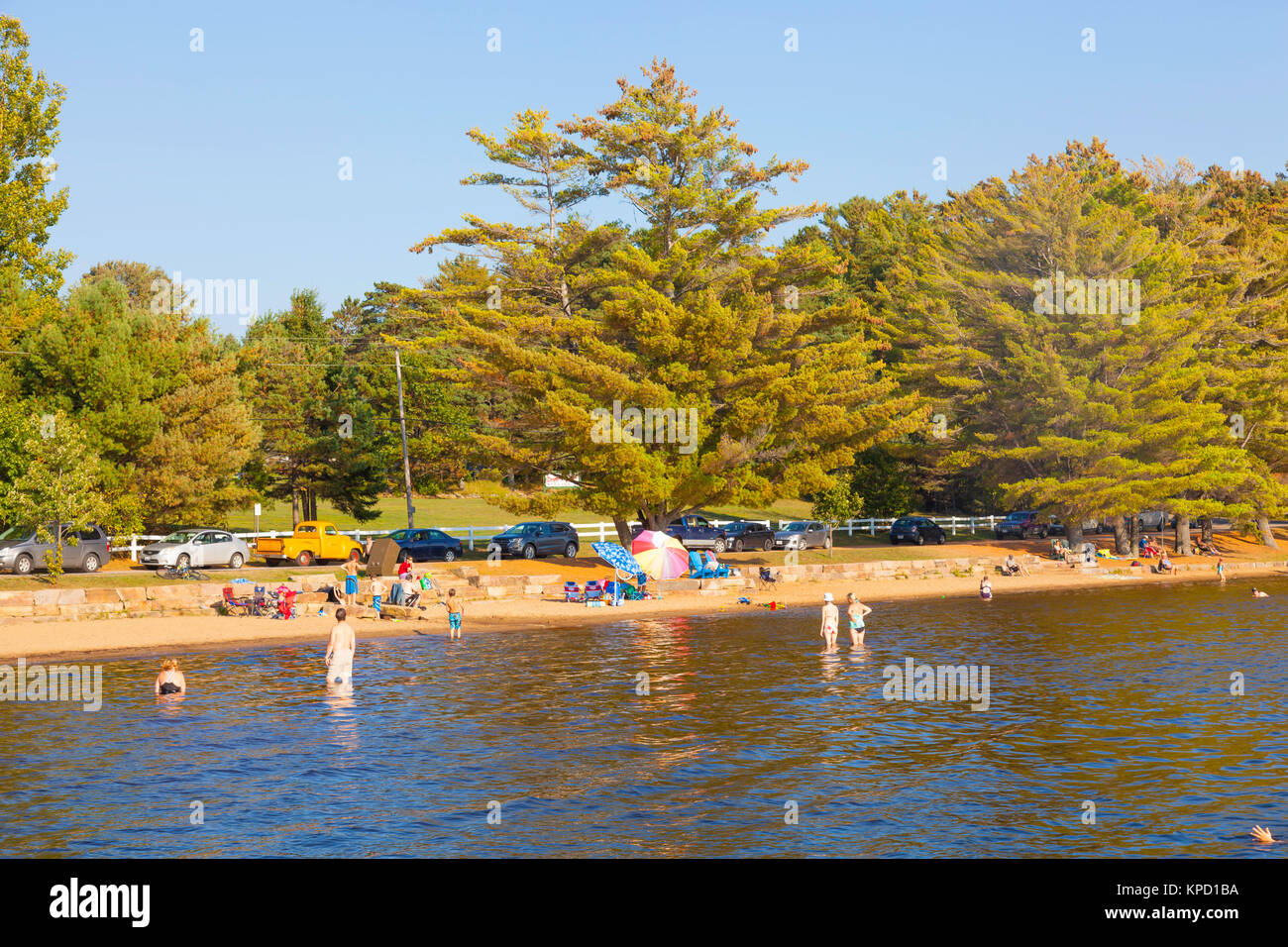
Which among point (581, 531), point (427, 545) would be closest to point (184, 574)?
point (427, 545)

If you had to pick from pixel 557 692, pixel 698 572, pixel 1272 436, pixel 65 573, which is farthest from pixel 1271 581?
pixel 65 573

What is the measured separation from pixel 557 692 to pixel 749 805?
926 cm

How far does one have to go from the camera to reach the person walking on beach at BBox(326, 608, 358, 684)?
23.9m

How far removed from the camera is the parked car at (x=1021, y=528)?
68938 millimetres

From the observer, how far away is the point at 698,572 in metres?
44.5

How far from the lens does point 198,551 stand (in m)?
43.0

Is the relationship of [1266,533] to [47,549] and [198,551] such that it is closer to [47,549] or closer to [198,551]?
[198,551]

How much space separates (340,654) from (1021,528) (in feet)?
176

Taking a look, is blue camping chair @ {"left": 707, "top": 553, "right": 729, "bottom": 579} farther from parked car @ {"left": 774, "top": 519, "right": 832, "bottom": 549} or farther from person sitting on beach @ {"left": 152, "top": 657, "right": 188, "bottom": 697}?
person sitting on beach @ {"left": 152, "top": 657, "right": 188, "bottom": 697}

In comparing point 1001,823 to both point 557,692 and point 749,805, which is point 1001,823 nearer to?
point 749,805

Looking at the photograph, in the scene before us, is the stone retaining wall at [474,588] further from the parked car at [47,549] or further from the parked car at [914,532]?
the parked car at [914,532]

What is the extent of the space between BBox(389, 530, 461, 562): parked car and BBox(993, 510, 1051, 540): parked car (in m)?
35.7

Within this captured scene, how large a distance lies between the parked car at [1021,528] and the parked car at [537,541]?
30.2 metres

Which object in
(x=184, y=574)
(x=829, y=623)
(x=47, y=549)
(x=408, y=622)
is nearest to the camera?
(x=829, y=623)
